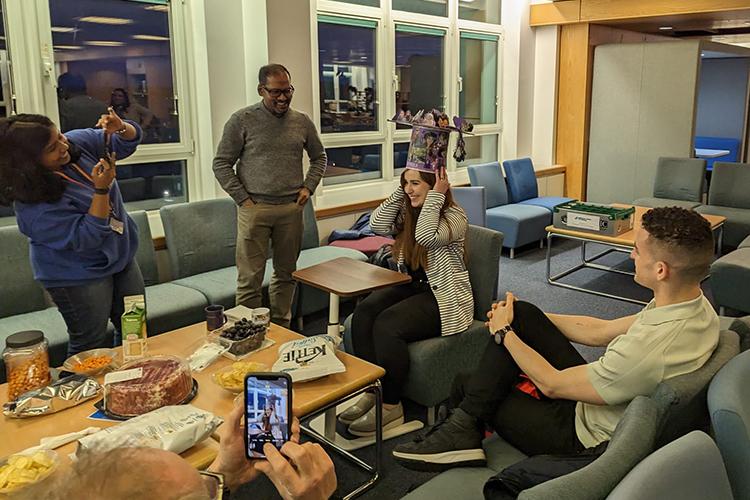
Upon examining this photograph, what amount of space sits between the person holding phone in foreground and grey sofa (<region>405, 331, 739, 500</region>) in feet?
1.26

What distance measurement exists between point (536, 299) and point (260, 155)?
2.34 metres

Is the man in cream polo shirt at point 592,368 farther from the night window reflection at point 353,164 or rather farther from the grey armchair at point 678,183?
the grey armchair at point 678,183

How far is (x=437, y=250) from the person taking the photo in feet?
9.09

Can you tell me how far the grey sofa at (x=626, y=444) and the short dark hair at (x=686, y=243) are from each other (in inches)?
8.9

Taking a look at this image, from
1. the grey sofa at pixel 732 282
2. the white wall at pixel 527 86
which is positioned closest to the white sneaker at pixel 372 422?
the grey sofa at pixel 732 282

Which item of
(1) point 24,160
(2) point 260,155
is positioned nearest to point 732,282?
(2) point 260,155

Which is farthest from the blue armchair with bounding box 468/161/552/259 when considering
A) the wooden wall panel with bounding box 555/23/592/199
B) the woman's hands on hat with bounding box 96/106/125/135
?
the woman's hands on hat with bounding box 96/106/125/135

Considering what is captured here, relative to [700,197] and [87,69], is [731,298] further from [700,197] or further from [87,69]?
[87,69]

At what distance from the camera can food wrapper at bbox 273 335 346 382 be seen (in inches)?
79.0

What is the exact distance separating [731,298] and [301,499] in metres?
3.70

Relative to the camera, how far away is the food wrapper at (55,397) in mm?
1794

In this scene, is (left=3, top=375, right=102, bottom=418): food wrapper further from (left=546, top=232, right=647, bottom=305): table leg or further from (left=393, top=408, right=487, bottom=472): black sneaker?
(left=546, top=232, right=647, bottom=305): table leg

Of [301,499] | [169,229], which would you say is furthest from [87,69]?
[301,499]

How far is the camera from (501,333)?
210cm
